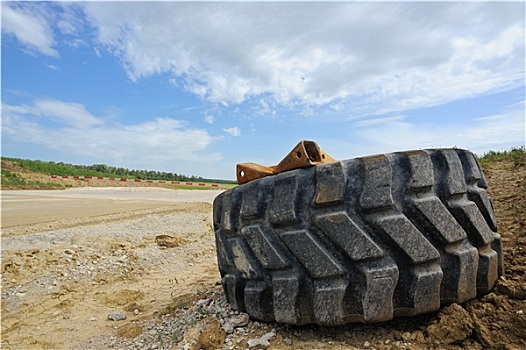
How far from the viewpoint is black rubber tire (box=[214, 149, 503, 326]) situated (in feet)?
6.36

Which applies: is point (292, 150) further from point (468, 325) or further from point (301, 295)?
point (468, 325)

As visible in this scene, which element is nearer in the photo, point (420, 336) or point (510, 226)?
point (420, 336)

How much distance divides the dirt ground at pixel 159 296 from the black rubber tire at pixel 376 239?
0.14 metres

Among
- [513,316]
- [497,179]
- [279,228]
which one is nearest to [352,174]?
[279,228]

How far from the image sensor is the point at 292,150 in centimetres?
229

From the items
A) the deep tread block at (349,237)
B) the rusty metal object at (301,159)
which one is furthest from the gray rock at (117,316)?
the deep tread block at (349,237)

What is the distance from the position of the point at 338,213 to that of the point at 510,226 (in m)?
1.87

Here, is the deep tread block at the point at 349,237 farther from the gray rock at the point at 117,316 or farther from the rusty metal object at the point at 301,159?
the gray rock at the point at 117,316

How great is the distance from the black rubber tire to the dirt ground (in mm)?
136

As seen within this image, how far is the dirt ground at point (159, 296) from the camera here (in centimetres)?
201

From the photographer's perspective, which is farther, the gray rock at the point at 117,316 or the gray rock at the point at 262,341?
the gray rock at the point at 117,316

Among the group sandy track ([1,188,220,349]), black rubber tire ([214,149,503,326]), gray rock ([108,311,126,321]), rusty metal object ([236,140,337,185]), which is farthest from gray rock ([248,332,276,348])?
gray rock ([108,311,126,321])

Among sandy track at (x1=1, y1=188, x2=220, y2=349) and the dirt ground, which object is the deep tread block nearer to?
the dirt ground

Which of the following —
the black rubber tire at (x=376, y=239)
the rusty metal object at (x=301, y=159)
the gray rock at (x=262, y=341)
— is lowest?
the gray rock at (x=262, y=341)
